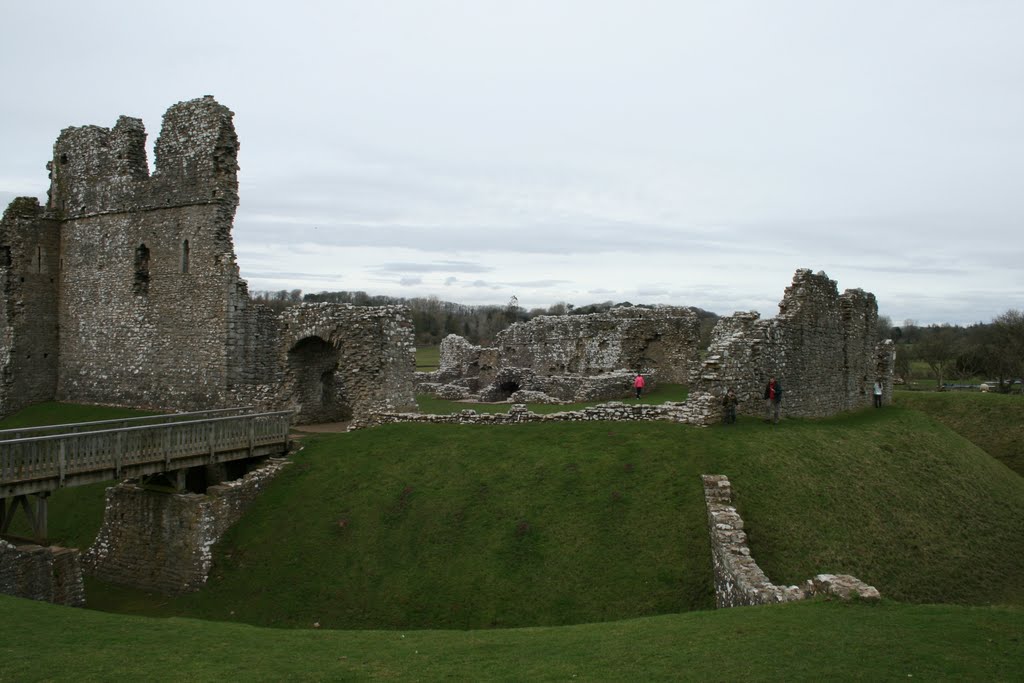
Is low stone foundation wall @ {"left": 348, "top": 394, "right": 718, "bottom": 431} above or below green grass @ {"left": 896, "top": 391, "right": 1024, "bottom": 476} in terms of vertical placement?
above

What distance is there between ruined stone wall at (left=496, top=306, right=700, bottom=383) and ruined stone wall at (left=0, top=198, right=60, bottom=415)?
24.0 meters

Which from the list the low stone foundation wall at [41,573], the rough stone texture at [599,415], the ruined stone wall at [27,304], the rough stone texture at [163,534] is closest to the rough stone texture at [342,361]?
the rough stone texture at [599,415]

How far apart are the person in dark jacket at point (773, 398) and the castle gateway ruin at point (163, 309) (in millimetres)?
11487

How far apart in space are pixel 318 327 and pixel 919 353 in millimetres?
58785

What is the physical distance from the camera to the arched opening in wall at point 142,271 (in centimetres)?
3067

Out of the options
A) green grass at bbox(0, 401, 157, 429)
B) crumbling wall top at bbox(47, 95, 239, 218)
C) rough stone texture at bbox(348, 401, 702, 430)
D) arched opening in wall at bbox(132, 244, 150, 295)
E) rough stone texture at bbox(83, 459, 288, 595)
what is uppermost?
crumbling wall top at bbox(47, 95, 239, 218)

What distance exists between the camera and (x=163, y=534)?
18141 mm

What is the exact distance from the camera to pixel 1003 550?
1880 cm

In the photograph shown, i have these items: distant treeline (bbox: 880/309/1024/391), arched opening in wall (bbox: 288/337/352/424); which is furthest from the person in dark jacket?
distant treeline (bbox: 880/309/1024/391)

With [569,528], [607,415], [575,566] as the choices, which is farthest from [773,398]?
[575,566]

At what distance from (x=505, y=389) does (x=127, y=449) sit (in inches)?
856

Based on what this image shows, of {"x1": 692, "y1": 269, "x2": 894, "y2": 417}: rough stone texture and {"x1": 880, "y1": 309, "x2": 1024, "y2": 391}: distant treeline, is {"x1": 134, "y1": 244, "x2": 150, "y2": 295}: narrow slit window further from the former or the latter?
{"x1": 880, "y1": 309, "x2": 1024, "y2": 391}: distant treeline

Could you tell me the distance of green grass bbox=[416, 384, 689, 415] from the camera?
2811 cm

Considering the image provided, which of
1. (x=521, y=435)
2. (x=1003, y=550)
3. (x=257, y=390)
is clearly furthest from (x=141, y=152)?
(x=1003, y=550)
